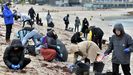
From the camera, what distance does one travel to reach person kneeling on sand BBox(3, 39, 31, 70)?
9336 mm

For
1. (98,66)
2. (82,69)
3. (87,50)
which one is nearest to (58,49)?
(87,50)

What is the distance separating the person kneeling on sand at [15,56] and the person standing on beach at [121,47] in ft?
7.17

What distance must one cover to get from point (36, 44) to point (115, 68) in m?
5.05

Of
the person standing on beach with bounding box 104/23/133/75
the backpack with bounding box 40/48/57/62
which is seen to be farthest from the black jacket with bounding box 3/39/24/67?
the backpack with bounding box 40/48/57/62

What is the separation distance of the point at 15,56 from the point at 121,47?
8.60 ft

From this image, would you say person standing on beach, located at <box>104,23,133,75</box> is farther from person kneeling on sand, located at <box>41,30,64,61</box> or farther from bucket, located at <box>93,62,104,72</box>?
person kneeling on sand, located at <box>41,30,64,61</box>

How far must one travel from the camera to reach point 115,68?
8.60 meters

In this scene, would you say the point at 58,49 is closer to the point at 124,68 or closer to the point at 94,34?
the point at 124,68

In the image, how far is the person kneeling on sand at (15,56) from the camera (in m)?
9.34

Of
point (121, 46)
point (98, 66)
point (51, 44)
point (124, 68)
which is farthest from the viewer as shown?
point (51, 44)

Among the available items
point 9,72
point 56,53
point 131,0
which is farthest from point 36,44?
point 131,0

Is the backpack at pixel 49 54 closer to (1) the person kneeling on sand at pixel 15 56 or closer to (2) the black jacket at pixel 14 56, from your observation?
(1) the person kneeling on sand at pixel 15 56

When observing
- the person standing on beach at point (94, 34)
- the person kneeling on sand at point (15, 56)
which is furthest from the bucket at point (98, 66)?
the person standing on beach at point (94, 34)

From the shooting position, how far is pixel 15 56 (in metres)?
9.52
